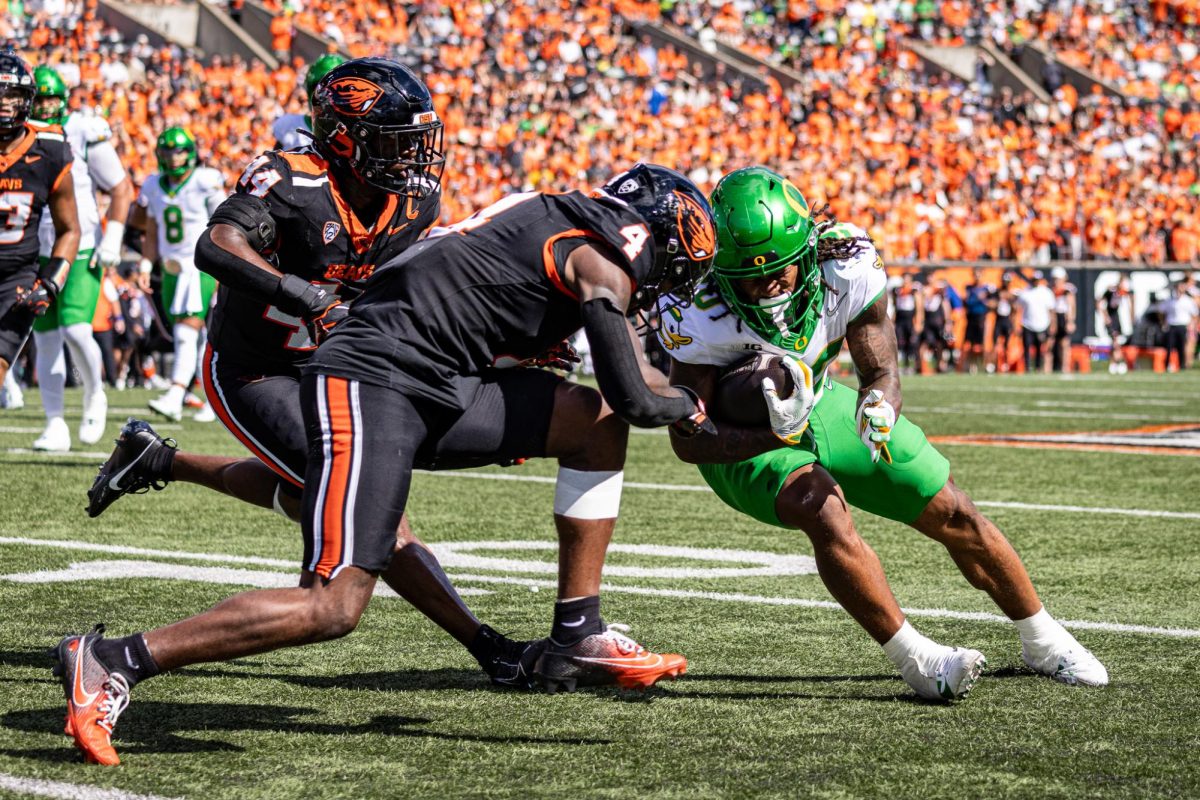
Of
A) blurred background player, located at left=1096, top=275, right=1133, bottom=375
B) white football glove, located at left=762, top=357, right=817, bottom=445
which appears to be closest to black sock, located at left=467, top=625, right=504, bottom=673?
white football glove, located at left=762, top=357, right=817, bottom=445

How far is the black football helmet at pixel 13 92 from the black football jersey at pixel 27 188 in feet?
0.41

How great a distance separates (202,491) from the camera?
8.44 m

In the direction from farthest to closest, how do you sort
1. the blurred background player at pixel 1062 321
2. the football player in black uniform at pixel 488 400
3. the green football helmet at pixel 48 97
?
1. the blurred background player at pixel 1062 321
2. the green football helmet at pixel 48 97
3. the football player in black uniform at pixel 488 400

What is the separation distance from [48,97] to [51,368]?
57.9 inches

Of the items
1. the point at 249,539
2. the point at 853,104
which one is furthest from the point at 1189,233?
the point at 249,539

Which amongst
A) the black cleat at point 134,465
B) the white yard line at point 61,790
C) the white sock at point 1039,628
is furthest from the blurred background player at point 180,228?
the white yard line at point 61,790

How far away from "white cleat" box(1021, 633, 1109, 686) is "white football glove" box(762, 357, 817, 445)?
38.6 inches

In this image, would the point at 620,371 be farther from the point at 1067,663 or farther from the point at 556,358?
the point at 1067,663

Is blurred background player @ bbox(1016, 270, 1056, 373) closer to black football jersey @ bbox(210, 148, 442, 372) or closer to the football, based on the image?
black football jersey @ bbox(210, 148, 442, 372)

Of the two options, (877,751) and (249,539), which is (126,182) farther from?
(877,751)

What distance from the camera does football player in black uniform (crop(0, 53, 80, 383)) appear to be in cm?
756

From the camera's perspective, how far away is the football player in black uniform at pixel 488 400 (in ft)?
11.7

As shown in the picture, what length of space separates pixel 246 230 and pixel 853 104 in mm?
29075

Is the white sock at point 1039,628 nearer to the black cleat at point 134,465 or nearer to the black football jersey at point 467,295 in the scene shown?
the black football jersey at point 467,295
